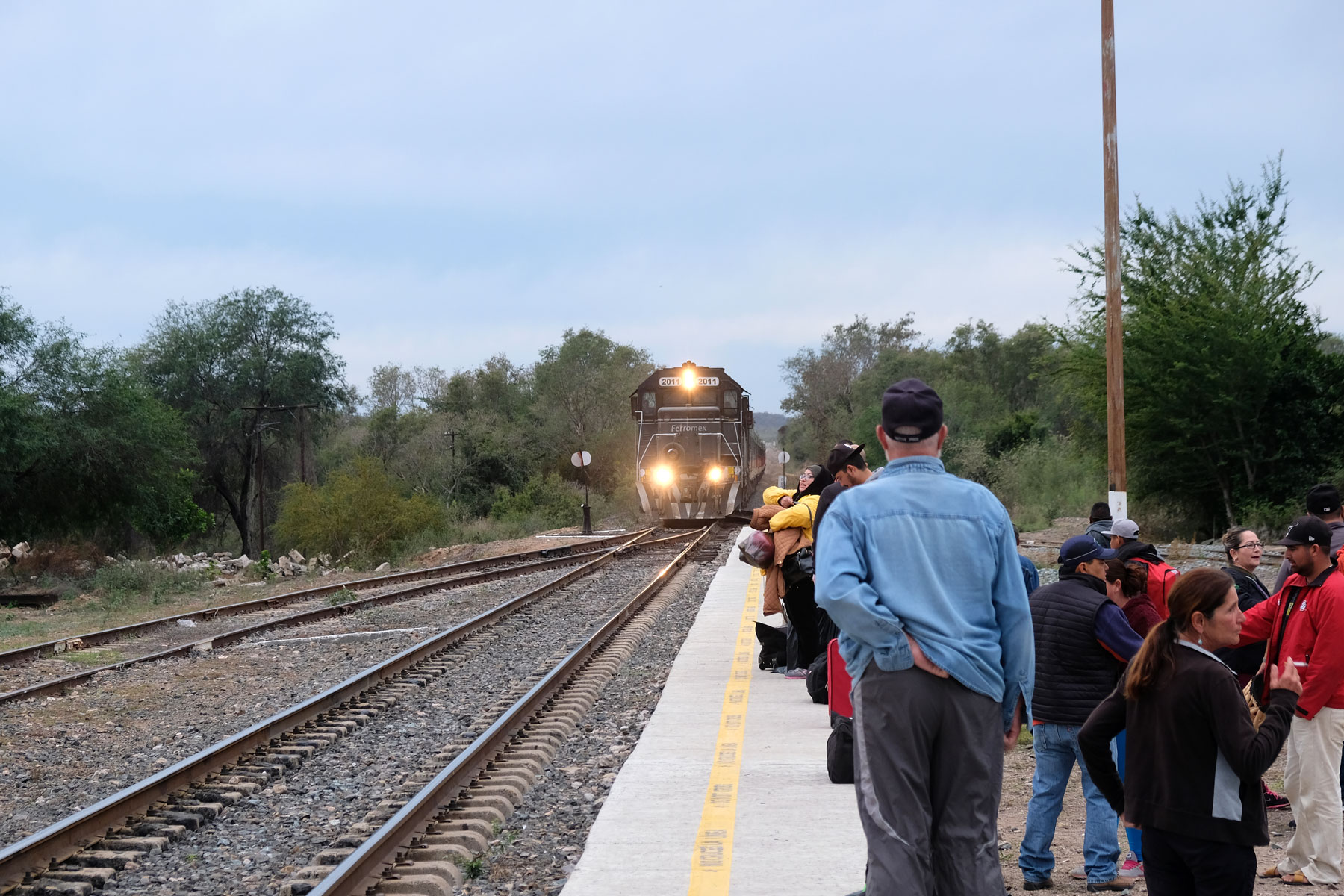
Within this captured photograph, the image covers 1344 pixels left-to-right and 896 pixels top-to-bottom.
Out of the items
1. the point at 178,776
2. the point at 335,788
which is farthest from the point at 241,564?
the point at 335,788

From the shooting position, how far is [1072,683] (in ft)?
17.4

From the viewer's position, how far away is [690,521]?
122 ft

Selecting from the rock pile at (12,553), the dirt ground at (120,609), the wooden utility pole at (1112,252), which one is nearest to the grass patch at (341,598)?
the dirt ground at (120,609)

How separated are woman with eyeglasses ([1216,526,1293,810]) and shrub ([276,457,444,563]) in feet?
102

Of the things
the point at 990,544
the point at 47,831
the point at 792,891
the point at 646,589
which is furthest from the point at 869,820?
the point at 646,589

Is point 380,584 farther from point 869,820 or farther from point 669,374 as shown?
point 869,820

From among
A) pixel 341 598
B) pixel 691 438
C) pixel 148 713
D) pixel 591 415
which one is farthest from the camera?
pixel 591 415

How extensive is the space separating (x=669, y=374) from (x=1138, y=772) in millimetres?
28804

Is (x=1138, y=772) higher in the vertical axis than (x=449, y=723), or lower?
higher

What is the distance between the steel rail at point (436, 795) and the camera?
5.59 metres

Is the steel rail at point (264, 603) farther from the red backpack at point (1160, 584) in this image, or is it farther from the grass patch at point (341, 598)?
the red backpack at point (1160, 584)

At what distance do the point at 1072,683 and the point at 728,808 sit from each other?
2228mm

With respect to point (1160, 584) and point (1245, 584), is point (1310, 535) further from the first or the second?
A: point (1245, 584)

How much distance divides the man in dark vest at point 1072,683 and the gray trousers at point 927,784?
185 cm
